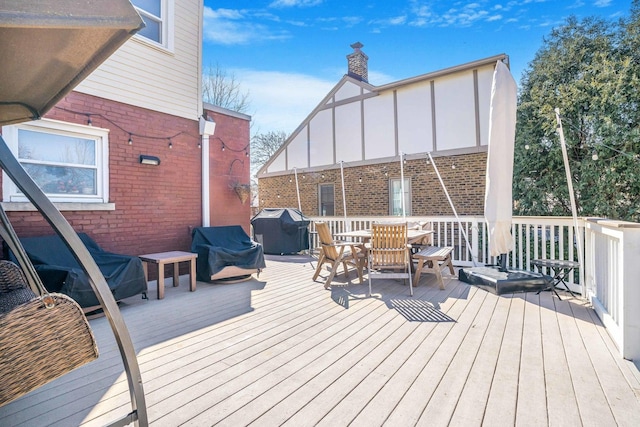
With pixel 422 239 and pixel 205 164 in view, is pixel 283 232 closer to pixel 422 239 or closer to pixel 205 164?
pixel 205 164

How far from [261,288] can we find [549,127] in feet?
28.6

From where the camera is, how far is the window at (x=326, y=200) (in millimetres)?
11797

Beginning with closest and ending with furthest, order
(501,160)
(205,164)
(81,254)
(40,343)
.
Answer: (40,343) → (81,254) → (501,160) → (205,164)

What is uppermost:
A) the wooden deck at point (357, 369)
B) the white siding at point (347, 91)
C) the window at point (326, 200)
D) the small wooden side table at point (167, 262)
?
the white siding at point (347, 91)

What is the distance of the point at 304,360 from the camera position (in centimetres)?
241

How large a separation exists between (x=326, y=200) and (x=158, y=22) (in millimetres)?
7749

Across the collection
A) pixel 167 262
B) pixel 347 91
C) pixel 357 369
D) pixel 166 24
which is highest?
pixel 347 91

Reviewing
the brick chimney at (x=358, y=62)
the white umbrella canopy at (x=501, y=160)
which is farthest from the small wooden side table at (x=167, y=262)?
the brick chimney at (x=358, y=62)

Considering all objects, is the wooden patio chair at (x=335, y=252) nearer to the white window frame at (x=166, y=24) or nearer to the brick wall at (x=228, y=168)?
the brick wall at (x=228, y=168)

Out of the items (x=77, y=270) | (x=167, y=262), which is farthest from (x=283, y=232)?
(x=77, y=270)

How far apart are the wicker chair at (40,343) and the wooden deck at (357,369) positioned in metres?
0.80

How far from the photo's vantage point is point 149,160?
4.98 meters

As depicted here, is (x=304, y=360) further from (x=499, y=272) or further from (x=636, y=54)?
(x=636, y=54)

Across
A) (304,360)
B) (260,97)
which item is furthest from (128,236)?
(260,97)
